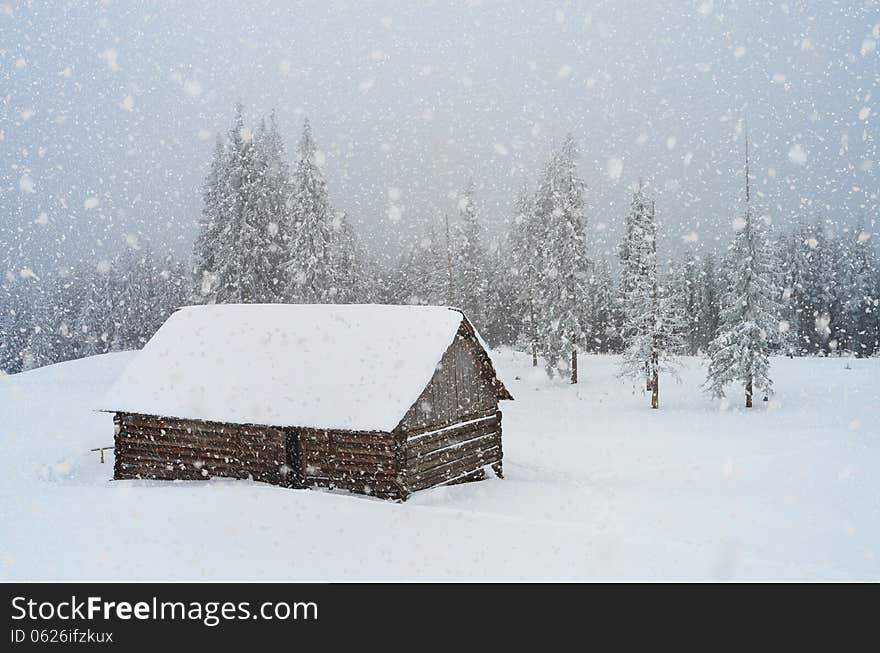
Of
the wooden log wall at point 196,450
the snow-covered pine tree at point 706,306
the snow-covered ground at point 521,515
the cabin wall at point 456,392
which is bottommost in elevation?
the snow-covered ground at point 521,515

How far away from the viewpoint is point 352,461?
53.0ft

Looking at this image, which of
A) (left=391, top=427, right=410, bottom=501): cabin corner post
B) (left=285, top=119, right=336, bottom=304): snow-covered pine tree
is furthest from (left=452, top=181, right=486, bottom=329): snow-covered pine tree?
(left=391, top=427, right=410, bottom=501): cabin corner post

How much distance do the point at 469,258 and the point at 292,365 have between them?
3497 cm

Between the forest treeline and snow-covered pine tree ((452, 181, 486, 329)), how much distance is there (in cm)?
9

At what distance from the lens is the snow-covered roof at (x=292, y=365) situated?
16219 millimetres

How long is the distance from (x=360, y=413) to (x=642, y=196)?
1043 inches

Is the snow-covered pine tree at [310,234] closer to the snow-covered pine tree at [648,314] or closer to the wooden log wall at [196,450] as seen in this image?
the snow-covered pine tree at [648,314]

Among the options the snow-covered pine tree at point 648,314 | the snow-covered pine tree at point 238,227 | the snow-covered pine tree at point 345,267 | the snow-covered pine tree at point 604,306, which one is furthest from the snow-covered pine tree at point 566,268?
the snow-covered pine tree at point 604,306

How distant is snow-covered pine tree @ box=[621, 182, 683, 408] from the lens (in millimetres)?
34812

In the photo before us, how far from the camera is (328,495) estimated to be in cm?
1491

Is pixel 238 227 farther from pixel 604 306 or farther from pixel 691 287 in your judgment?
pixel 691 287

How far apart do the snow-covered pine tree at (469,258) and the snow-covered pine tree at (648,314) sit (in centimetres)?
1586

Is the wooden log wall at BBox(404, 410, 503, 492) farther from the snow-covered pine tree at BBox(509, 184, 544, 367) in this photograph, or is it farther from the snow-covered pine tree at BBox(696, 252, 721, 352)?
the snow-covered pine tree at BBox(696, 252, 721, 352)

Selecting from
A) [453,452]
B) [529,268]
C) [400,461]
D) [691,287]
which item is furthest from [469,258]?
[691,287]
